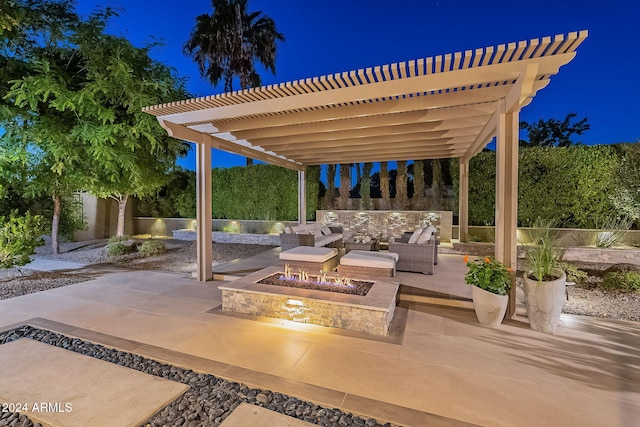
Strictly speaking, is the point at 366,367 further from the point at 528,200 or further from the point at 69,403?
the point at 528,200

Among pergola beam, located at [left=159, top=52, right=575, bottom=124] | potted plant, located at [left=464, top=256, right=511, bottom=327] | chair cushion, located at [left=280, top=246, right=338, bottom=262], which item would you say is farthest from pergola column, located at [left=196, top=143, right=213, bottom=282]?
potted plant, located at [left=464, top=256, right=511, bottom=327]

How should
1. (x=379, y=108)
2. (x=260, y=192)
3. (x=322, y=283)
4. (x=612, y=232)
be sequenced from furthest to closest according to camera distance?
(x=260, y=192), (x=612, y=232), (x=379, y=108), (x=322, y=283)

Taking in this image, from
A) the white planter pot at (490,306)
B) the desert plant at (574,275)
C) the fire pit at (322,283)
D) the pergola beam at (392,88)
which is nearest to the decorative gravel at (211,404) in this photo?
the fire pit at (322,283)

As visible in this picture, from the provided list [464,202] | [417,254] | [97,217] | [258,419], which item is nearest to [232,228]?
[97,217]

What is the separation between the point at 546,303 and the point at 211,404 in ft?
12.4

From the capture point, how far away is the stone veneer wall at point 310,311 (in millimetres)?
3398

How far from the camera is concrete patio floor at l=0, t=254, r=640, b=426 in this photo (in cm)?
217

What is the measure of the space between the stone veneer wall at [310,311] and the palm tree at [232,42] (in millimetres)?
→ 10994

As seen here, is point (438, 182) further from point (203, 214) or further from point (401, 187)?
point (203, 214)

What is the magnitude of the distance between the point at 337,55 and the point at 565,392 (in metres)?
33.3

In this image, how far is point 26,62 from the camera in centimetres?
616

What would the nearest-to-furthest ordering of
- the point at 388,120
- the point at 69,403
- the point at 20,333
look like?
the point at 69,403
the point at 20,333
the point at 388,120

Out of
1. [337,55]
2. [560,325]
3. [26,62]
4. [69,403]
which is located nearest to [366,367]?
[69,403]

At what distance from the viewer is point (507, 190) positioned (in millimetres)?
3846
